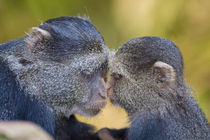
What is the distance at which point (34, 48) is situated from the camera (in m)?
4.42

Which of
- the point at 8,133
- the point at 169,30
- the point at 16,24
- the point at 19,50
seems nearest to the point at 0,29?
the point at 16,24

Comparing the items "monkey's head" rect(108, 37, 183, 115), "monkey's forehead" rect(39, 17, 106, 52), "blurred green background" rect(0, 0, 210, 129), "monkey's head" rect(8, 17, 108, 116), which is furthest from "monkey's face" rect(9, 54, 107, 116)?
"blurred green background" rect(0, 0, 210, 129)

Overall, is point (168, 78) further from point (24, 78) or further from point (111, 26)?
point (111, 26)

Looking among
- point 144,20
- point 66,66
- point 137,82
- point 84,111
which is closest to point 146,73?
point 137,82

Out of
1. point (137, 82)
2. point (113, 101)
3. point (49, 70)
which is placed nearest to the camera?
point (49, 70)

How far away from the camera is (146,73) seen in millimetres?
4742

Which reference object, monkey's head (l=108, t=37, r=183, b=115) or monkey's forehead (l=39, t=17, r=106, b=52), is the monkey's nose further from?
monkey's forehead (l=39, t=17, r=106, b=52)

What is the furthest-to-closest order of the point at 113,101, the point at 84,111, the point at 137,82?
the point at 113,101 → the point at 137,82 → the point at 84,111

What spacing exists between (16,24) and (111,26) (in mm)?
2146

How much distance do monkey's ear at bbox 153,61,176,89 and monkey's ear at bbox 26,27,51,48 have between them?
3.84 feet

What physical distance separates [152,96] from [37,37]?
1361mm

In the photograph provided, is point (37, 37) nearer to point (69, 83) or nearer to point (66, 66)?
point (66, 66)

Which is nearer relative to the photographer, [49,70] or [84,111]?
[49,70]

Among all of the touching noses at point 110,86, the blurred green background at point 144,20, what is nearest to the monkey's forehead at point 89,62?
the touching noses at point 110,86
